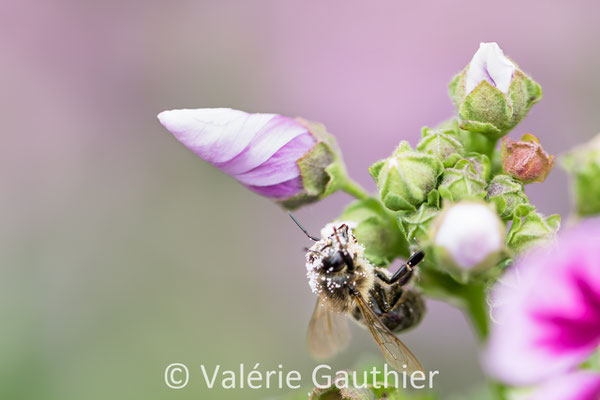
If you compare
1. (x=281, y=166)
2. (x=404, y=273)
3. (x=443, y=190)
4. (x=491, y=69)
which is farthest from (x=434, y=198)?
(x=281, y=166)

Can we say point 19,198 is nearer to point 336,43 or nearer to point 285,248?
point 285,248

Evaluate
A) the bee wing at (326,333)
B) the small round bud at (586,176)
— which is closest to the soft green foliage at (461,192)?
the small round bud at (586,176)

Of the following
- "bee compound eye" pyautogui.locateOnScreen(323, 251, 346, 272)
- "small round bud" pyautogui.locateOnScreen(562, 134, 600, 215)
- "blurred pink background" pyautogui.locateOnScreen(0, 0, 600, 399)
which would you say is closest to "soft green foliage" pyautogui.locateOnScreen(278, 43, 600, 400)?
"small round bud" pyautogui.locateOnScreen(562, 134, 600, 215)

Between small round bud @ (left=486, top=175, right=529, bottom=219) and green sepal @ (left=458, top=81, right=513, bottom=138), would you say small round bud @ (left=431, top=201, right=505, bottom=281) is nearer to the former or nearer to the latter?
small round bud @ (left=486, top=175, right=529, bottom=219)

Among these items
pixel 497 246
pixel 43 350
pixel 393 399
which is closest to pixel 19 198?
pixel 43 350

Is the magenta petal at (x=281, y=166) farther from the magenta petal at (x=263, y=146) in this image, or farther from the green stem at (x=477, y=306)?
the green stem at (x=477, y=306)

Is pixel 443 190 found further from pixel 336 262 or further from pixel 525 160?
pixel 336 262
